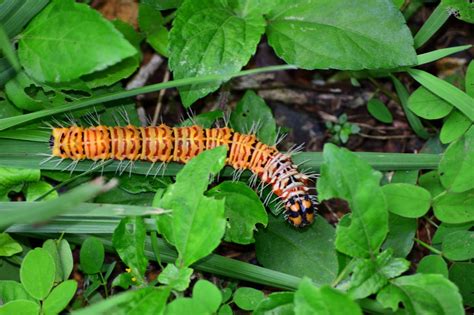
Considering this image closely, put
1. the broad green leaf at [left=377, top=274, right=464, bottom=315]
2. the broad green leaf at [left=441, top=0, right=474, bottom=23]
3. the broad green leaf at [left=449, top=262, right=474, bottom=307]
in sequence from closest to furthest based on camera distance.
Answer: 1. the broad green leaf at [left=377, top=274, right=464, bottom=315]
2. the broad green leaf at [left=449, top=262, right=474, bottom=307]
3. the broad green leaf at [left=441, top=0, right=474, bottom=23]

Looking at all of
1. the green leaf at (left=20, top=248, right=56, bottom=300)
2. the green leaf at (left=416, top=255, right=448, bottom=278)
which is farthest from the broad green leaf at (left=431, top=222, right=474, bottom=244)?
the green leaf at (left=20, top=248, right=56, bottom=300)

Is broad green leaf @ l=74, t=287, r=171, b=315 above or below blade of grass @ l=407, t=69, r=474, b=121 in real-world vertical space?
below

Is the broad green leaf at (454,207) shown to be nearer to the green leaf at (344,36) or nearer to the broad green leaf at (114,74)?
the green leaf at (344,36)

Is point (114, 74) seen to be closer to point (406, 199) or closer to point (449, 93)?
point (406, 199)

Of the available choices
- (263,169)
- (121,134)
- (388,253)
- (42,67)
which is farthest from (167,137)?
(388,253)

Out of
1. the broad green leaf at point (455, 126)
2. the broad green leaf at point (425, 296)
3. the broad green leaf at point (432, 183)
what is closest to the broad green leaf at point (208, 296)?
the broad green leaf at point (425, 296)

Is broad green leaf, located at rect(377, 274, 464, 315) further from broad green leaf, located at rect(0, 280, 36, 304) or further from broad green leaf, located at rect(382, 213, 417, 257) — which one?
broad green leaf, located at rect(0, 280, 36, 304)

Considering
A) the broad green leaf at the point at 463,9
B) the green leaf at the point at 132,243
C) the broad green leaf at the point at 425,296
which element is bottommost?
the green leaf at the point at 132,243

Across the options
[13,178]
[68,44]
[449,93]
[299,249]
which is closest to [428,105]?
[449,93]
